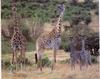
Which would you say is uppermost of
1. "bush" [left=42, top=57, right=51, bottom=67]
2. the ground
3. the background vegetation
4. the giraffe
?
the background vegetation

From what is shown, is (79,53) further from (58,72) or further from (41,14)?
(41,14)

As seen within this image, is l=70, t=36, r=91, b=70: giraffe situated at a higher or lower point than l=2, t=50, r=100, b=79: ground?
higher

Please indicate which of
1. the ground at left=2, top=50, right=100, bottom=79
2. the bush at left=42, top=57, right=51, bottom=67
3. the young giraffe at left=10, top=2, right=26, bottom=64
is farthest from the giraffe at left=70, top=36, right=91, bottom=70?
the young giraffe at left=10, top=2, right=26, bottom=64

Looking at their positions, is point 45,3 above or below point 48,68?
above

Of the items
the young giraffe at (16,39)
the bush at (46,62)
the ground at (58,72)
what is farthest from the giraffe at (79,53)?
the young giraffe at (16,39)

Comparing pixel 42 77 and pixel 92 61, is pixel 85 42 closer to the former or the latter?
pixel 92 61

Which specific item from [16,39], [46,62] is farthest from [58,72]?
[16,39]

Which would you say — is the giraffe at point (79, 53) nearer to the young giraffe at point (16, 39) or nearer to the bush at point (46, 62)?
the bush at point (46, 62)

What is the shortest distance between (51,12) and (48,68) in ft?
1.15

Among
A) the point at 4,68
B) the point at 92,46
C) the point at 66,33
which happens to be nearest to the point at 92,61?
the point at 92,46

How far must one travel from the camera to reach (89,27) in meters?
2.30

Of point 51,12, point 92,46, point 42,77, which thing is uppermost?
point 51,12

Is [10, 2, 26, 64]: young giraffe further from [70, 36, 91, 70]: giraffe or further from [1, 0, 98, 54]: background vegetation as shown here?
[70, 36, 91, 70]: giraffe

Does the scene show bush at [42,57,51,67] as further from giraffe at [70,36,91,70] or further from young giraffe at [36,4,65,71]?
giraffe at [70,36,91,70]
